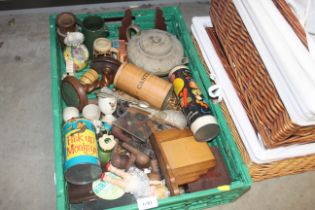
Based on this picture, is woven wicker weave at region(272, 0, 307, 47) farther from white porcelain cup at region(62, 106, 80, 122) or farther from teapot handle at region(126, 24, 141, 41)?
white porcelain cup at region(62, 106, 80, 122)

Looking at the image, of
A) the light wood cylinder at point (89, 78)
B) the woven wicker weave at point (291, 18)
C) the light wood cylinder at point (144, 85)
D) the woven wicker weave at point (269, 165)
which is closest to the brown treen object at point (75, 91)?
the light wood cylinder at point (89, 78)

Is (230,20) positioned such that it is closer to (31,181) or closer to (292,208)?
(292,208)

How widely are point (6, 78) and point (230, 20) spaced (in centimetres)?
97

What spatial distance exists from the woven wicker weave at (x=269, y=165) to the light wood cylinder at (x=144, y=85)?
0.21 m

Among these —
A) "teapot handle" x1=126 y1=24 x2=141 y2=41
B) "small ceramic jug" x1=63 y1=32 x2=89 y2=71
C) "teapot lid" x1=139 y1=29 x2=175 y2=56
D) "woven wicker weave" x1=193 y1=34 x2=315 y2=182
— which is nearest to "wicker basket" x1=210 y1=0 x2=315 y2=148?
"woven wicker weave" x1=193 y1=34 x2=315 y2=182

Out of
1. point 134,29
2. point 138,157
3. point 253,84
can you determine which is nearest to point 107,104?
point 138,157

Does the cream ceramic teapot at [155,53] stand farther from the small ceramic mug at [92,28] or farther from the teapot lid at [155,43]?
the small ceramic mug at [92,28]

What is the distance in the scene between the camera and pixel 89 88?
112 centimetres

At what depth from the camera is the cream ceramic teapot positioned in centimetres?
112

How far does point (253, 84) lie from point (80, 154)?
0.53 m

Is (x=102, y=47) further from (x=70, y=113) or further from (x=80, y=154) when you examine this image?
(x=80, y=154)

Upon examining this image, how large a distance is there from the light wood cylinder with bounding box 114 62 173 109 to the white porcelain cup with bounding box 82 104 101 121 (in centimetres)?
12

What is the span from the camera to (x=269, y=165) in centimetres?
99

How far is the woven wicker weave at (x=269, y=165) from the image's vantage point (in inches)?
38.5
